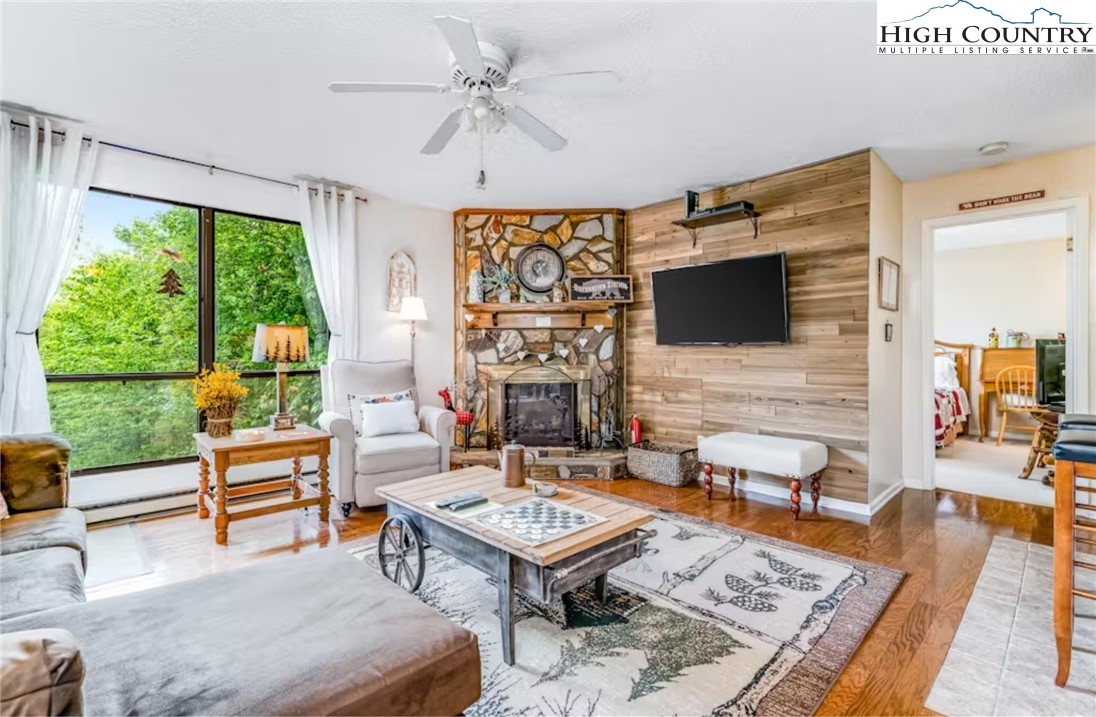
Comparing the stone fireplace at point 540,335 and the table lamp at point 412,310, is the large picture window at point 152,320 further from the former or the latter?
the stone fireplace at point 540,335

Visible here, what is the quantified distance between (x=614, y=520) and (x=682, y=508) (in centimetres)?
170

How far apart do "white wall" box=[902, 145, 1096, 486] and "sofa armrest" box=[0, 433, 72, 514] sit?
534cm

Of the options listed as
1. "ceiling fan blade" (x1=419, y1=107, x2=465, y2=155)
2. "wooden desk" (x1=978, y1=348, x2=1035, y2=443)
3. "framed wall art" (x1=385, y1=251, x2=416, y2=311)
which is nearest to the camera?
"ceiling fan blade" (x1=419, y1=107, x2=465, y2=155)

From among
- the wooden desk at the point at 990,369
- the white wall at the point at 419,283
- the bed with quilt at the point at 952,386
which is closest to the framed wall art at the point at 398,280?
the white wall at the point at 419,283

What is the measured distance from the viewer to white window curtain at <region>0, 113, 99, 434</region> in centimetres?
291

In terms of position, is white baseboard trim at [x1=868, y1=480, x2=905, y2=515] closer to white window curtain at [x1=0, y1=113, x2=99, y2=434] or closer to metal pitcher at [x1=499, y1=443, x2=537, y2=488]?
metal pitcher at [x1=499, y1=443, x2=537, y2=488]

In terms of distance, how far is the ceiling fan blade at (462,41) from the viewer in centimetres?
168

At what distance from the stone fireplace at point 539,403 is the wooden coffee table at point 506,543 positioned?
2.12 m

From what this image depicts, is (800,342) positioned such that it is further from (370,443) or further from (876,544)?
(370,443)

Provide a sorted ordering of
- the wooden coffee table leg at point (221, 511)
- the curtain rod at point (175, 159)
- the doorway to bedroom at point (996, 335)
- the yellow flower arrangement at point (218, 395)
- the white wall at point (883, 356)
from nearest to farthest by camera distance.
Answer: the wooden coffee table leg at point (221, 511) < the curtain rod at point (175, 159) < the yellow flower arrangement at point (218, 395) < the white wall at point (883, 356) < the doorway to bedroom at point (996, 335)

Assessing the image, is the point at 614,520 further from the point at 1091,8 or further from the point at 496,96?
the point at 1091,8

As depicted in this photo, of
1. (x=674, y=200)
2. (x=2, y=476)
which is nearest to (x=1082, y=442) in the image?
(x=674, y=200)

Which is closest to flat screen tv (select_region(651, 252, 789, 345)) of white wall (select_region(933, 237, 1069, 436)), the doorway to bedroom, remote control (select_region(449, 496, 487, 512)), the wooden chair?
the doorway to bedroom

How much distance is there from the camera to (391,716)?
1.08m
